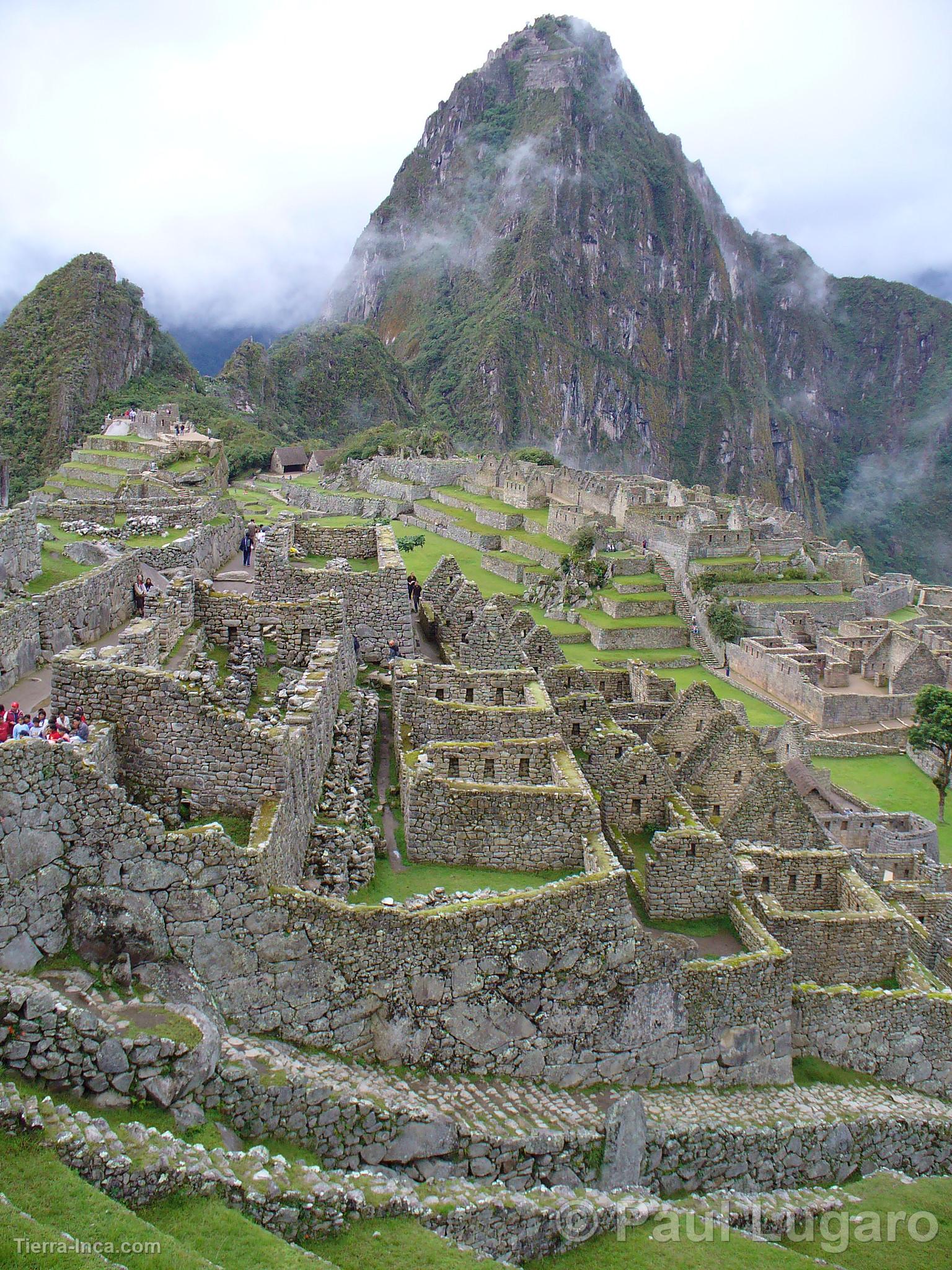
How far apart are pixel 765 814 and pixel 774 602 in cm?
4492

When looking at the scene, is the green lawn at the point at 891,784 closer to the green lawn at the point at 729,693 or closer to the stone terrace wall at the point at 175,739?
the green lawn at the point at 729,693

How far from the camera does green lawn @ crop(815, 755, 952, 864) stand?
98.7 ft

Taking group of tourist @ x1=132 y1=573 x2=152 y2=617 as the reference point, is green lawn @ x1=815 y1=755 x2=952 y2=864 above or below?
below

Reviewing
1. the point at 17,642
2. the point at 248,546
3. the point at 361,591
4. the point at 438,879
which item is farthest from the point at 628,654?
the point at 17,642

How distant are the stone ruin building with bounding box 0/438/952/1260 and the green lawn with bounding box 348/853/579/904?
0.10 meters

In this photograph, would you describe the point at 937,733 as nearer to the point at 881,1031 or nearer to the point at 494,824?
the point at 881,1031

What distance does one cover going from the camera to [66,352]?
352 feet

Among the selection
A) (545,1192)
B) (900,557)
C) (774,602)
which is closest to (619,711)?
(545,1192)

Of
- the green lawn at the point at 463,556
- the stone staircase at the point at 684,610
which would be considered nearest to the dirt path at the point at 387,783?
the green lawn at the point at 463,556

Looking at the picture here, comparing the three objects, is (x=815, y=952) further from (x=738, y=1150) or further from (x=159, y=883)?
(x=159, y=883)

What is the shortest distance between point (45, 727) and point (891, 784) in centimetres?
3110

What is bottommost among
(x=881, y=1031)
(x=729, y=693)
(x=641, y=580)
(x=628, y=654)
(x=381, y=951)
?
(x=729, y=693)

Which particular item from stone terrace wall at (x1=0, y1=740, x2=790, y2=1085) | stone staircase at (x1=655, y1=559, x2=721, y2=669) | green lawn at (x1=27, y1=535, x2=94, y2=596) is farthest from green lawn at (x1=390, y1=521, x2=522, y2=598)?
stone terrace wall at (x1=0, y1=740, x2=790, y2=1085)

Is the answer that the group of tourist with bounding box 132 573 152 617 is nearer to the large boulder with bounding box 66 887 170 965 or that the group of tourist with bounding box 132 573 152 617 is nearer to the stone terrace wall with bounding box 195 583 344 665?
the stone terrace wall with bounding box 195 583 344 665
